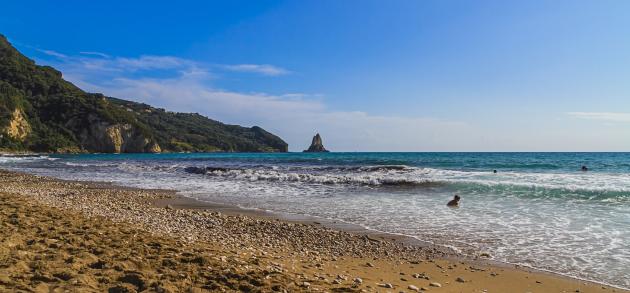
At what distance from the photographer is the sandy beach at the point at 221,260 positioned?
17.5ft

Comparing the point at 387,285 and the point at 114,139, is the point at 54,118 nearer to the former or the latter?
the point at 114,139

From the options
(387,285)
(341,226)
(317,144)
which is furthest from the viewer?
(317,144)

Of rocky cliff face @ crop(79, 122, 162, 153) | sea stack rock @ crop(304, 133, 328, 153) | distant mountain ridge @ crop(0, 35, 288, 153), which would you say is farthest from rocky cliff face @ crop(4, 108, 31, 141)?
sea stack rock @ crop(304, 133, 328, 153)

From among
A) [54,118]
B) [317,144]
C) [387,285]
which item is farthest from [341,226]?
[317,144]

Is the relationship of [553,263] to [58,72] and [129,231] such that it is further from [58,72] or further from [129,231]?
[58,72]

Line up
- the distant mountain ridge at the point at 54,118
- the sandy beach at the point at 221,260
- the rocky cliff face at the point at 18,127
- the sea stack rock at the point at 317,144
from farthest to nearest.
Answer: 1. the sea stack rock at the point at 317,144
2. the distant mountain ridge at the point at 54,118
3. the rocky cliff face at the point at 18,127
4. the sandy beach at the point at 221,260

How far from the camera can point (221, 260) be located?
6742mm

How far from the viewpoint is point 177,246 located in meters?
7.75

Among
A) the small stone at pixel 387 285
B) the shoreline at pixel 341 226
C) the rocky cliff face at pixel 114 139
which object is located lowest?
the shoreline at pixel 341 226

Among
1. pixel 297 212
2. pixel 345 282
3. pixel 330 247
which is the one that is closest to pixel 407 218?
pixel 297 212

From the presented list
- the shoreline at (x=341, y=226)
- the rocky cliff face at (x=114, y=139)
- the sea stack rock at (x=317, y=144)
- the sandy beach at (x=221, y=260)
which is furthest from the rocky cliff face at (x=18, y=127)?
the sea stack rock at (x=317, y=144)

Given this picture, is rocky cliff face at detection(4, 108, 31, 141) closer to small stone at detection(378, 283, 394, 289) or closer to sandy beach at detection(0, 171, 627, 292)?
sandy beach at detection(0, 171, 627, 292)

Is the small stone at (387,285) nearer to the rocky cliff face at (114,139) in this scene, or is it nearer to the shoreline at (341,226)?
the shoreline at (341,226)

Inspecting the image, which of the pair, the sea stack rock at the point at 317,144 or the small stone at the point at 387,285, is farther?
the sea stack rock at the point at 317,144
